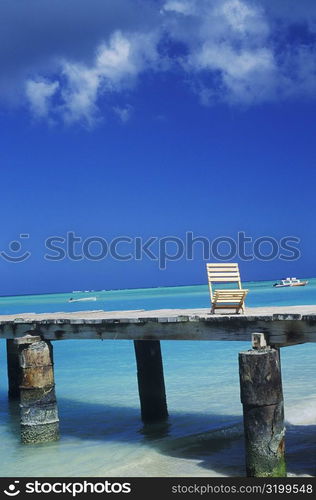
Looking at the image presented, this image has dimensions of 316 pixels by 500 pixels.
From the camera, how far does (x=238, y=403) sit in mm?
13477

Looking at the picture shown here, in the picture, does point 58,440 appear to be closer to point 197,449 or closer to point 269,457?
point 197,449

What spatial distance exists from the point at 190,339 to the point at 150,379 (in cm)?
319

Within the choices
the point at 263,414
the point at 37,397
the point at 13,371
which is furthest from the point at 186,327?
the point at 13,371

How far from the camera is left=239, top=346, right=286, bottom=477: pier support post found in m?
7.49

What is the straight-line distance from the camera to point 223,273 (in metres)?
10.0

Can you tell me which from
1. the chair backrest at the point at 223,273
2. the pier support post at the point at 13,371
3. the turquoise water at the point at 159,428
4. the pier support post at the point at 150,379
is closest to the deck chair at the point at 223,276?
the chair backrest at the point at 223,273

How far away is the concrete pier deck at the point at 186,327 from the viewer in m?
7.69

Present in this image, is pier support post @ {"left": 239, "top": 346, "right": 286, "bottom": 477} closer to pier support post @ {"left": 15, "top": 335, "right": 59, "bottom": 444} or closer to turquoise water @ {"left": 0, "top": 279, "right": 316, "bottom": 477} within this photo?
turquoise water @ {"left": 0, "top": 279, "right": 316, "bottom": 477}

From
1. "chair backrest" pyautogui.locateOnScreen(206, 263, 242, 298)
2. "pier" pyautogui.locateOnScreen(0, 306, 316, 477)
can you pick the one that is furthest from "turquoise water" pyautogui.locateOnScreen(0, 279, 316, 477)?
"chair backrest" pyautogui.locateOnScreen(206, 263, 242, 298)

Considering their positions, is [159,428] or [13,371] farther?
[13,371]

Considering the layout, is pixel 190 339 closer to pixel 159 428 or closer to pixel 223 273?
pixel 223 273

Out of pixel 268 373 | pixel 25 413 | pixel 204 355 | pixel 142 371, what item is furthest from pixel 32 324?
pixel 204 355

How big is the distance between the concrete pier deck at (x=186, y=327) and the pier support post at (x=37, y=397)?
1.50 ft

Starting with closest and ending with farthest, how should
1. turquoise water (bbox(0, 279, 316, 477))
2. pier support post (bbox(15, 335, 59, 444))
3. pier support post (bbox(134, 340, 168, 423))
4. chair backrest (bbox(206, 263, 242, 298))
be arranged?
turquoise water (bbox(0, 279, 316, 477))
chair backrest (bbox(206, 263, 242, 298))
pier support post (bbox(15, 335, 59, 444))
pier support post (bbox(134, 340, 168, 423))
